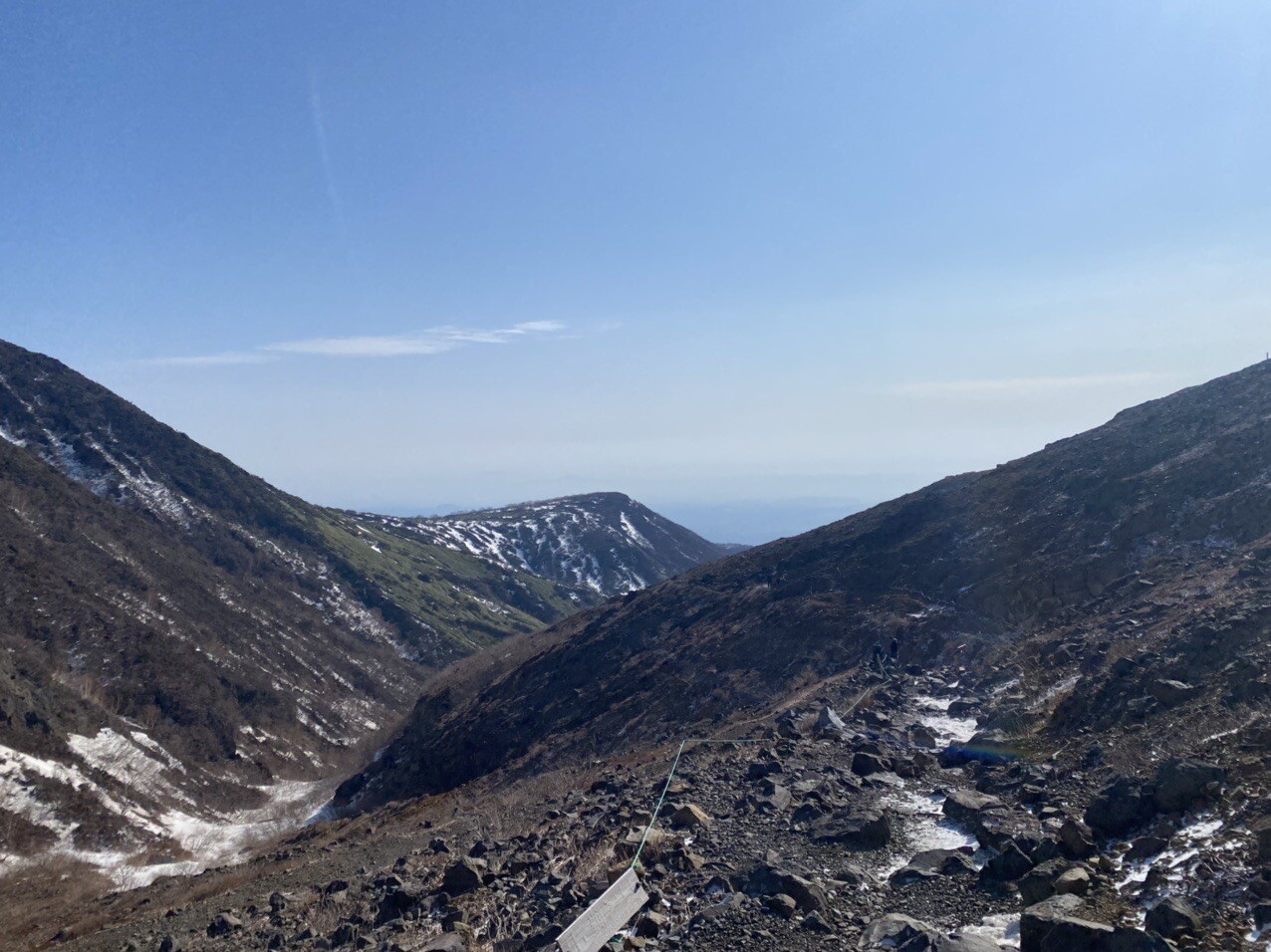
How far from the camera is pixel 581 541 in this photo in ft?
548

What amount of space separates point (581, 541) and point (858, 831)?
6128 inches

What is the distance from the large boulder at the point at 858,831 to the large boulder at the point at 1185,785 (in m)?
3.95

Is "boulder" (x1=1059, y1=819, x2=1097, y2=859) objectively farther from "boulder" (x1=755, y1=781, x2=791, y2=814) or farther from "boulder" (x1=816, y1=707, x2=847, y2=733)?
"boulder" (x1=816, y1=707, x2=847, y2=733)

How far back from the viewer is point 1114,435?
146 ft

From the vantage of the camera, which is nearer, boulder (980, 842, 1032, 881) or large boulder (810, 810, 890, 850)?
boulder (980, 842, 1032, 881)

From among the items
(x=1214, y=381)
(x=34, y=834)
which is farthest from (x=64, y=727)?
(x=1214, y=381)

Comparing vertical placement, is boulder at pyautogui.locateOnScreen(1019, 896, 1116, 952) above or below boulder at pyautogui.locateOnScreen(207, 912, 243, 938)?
above

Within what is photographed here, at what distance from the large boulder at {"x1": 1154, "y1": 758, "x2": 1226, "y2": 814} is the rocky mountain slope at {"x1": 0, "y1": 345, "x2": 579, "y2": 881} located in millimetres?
42254

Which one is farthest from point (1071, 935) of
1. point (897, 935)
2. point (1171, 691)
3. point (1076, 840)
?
point (1171, 691)

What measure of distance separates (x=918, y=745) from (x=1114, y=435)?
3431cm

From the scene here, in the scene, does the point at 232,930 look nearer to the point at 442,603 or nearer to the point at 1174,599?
the point at 1174,599

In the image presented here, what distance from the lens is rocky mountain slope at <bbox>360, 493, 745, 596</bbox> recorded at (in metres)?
156

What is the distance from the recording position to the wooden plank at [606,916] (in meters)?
9.90

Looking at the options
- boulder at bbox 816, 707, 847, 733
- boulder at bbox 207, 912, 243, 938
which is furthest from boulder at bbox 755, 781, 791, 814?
boulder at bbox 207, 912, 243, 938
